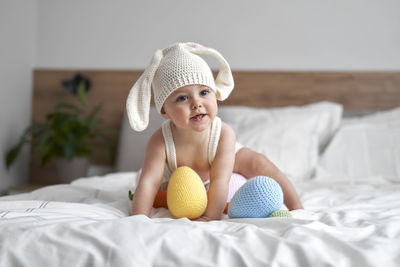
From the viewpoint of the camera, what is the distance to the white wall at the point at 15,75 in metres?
2.27

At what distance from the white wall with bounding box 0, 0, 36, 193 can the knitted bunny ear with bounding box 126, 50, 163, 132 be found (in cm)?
160

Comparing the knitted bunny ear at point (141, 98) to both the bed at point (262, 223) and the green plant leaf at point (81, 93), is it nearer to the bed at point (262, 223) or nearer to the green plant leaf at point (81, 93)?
the bed at point (262, 223)

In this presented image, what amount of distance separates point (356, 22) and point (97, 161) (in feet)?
6.33

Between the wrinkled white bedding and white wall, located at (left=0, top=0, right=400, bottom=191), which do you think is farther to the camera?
white wall, located at (left=0, top=0, right=400, bottom=191)

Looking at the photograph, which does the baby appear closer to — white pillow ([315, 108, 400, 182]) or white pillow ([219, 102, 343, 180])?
white pillow ([219, 102, 343, 180])

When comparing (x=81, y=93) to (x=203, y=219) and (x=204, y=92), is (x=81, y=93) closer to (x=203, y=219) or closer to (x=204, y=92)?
(x=204, y=92)

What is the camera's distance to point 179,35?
246 cm

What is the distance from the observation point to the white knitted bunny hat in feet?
3.17

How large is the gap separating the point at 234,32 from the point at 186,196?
1748 millimetres

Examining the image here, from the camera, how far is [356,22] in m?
2.28

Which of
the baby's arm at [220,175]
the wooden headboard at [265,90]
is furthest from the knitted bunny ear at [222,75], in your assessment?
the wooden headboard at [265,90]

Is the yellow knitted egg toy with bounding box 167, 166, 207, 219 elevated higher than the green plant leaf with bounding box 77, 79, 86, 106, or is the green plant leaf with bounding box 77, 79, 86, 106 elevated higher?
the green plant leaf with bounding box 77, 79, 86, 106

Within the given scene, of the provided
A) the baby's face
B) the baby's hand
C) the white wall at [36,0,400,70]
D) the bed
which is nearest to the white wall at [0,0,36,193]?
the white wall at [36,0,400,70]

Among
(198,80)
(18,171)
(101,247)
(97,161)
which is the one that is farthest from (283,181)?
(18,171)
